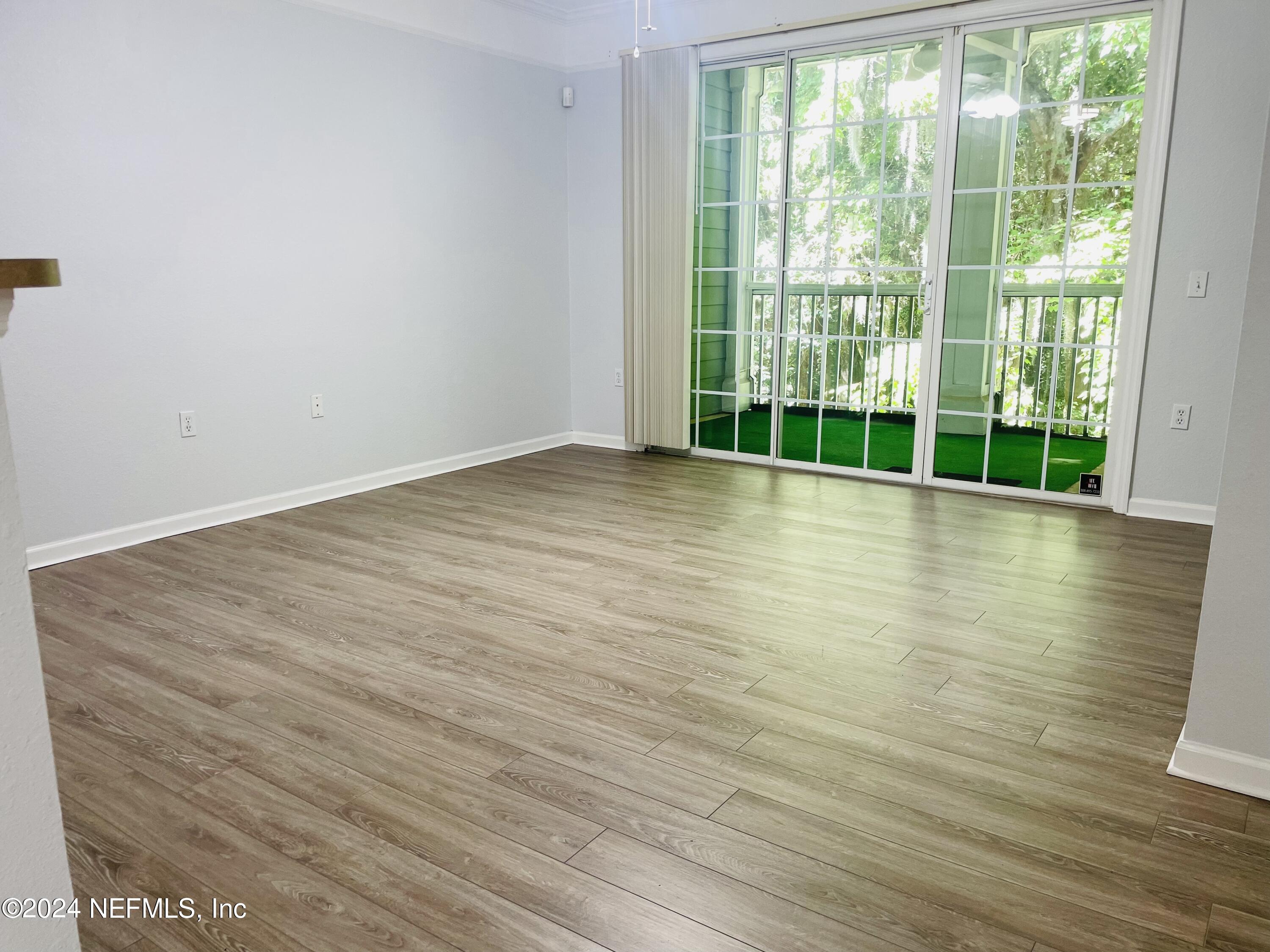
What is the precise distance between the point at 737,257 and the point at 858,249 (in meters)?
0.76

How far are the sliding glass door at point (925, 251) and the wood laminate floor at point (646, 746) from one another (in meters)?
1.04

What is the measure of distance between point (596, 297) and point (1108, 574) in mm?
3602

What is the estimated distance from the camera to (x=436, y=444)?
521 centimetres

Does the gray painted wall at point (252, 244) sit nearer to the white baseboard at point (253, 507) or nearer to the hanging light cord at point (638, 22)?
the white baseboard at point (253, 507)

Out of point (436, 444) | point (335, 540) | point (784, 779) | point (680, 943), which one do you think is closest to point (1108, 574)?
point (784, 779)

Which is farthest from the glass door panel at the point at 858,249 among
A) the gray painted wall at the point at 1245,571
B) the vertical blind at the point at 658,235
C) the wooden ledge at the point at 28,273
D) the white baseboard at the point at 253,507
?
the wooden ledge at the point at 28,273

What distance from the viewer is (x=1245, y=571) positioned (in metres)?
1.91

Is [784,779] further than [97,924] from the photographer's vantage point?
Yes

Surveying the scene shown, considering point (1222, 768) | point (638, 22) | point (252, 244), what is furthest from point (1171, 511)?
point (252, 244)

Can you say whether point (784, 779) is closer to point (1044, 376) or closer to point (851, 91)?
point (1044, 376)

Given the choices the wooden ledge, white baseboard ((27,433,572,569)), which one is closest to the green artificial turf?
white baseboard ((27,433,572,569))

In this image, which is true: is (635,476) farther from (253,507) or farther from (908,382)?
(253,507)

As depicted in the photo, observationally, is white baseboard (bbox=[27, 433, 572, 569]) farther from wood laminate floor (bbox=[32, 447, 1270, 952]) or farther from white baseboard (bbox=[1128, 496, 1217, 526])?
white baseboard (bbox=[1128, 496, 1217, 526])

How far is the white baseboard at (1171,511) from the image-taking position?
411cm
